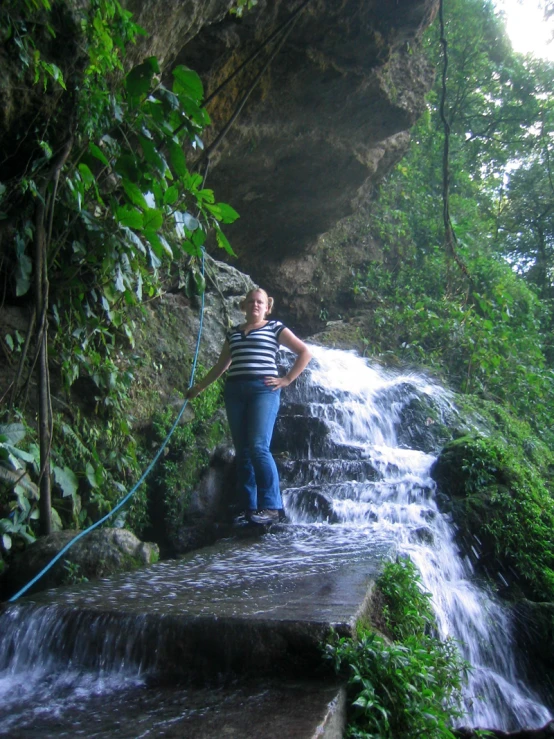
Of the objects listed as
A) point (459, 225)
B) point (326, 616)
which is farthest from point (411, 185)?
point (326, 616)

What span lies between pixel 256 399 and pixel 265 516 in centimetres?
91

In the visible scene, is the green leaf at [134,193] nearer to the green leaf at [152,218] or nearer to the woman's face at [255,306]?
the green leaf at [152,218]

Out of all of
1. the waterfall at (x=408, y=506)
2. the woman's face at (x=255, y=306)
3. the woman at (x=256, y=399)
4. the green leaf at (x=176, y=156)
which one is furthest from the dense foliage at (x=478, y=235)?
the green leaf at (x=176, y=156)

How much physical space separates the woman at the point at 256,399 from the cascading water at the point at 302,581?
32 cm

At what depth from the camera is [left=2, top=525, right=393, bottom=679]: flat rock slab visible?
93.3 inches

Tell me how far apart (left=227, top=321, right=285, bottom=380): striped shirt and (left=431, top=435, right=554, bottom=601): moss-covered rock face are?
6.60 ft

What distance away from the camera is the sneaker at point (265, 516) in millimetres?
4598

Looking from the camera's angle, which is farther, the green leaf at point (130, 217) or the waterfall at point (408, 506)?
the green leaf at point (130, 217)

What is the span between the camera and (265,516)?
4637 mm

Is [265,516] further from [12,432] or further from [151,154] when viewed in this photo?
Answer: [151,154]

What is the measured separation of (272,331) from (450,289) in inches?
293

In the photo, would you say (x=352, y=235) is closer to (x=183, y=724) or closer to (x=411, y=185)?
(x=411, y=185)

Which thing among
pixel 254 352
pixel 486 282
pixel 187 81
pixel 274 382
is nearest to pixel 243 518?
pixel 274 382

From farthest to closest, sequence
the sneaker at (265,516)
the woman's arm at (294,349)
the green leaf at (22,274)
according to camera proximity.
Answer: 1. the woman's arm at (294,349)
2. the sneaker at (265,516)
3. the green leaf at (22,274)
